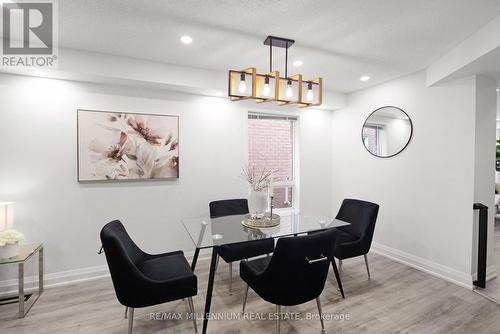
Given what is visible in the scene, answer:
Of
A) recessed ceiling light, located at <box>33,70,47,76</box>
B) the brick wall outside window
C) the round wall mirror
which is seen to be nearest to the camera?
recessed ceiling light, located at <box>33,70,47,76</box>

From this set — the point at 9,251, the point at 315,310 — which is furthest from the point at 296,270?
the point at 9,251

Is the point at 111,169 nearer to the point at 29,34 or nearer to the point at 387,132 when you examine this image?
the point at 29,34

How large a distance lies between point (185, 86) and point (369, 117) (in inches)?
106

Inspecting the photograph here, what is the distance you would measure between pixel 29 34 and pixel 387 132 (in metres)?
4.20

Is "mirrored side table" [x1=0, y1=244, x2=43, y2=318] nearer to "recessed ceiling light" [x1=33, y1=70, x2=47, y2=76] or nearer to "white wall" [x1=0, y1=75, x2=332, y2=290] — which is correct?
"white wall" [x1=0, y1=75, x2=332, y2=290]

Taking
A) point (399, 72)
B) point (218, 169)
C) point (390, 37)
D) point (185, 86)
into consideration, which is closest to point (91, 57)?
point (185, 86)

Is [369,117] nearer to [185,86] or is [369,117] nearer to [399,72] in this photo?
[399,72]

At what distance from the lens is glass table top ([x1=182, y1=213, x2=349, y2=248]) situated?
2.15 metres

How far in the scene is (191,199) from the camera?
348 centimetres

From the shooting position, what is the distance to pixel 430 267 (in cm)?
313

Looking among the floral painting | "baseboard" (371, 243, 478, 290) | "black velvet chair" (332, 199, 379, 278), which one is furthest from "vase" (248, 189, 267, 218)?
"baseboard" (371, 243, 478, 290)

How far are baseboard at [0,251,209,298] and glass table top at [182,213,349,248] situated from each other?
52.6 inches

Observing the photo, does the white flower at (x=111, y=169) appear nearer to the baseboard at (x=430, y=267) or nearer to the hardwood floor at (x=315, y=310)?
the hardwood floor at (x=315, y=310)

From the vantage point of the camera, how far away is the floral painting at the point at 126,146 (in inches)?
115
